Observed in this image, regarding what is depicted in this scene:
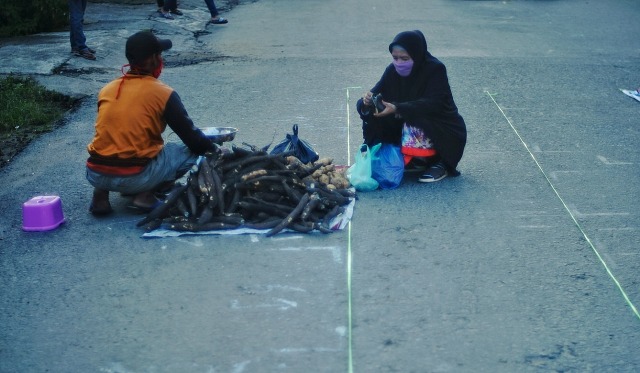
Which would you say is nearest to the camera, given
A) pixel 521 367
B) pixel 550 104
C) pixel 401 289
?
pixel 521 367

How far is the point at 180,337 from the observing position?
404 cm

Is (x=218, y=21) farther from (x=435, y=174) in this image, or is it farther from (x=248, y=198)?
(x=248, y=198)

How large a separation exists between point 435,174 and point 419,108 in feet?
1.82

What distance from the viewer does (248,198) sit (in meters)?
5.46

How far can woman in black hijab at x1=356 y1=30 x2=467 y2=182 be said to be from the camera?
6.09 metres

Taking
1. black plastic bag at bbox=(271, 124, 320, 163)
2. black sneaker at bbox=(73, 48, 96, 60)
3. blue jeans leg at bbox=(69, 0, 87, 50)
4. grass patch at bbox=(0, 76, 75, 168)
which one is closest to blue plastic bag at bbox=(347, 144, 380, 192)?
black plastic bag at bbox=(271, 124, 320, 163)

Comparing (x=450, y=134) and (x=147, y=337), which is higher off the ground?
(x=450, y=134)

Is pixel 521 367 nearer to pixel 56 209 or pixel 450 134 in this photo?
pixel 450 134

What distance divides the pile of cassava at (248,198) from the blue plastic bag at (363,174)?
0.20 metres

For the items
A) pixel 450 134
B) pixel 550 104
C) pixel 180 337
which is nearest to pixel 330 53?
pixel 550 104

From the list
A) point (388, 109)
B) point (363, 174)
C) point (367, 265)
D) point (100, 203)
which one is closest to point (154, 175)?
point (100, 203)

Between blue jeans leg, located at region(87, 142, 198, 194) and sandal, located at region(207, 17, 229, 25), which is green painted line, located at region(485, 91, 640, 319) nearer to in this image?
blue jeans leg, located at region(87, 142, 198, 194)

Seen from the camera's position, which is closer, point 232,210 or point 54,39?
point 232,210

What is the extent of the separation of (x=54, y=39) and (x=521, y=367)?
9.20m
